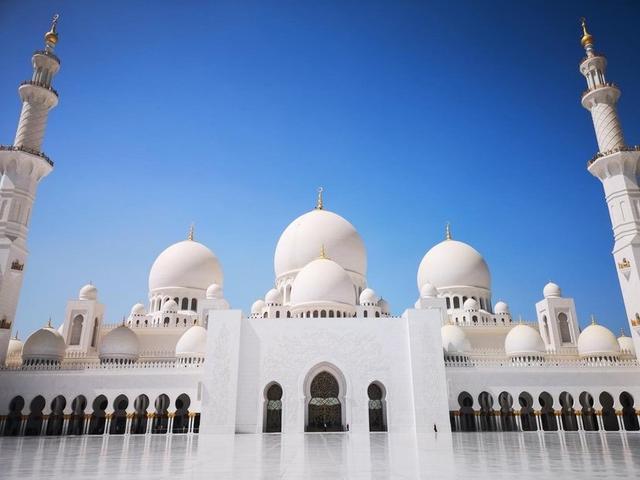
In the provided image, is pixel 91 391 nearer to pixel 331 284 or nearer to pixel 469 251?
pixel 331 284

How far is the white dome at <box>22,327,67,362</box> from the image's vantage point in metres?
19.1

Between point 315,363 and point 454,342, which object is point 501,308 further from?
point 315,363

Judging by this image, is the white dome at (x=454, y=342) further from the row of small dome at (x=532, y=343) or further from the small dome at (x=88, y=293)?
the small dome at (x=88, y=293)

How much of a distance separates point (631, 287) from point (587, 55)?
37.4 feet

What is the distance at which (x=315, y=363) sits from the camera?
1748 cm

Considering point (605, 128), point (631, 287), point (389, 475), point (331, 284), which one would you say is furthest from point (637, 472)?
point (605, 128)

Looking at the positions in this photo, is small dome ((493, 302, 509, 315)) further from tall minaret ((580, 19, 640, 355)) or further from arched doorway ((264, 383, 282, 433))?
arched doorway ((264, 383, 282, 433))

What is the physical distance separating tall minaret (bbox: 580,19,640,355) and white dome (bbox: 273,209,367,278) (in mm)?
11841

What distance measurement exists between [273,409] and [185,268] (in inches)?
482

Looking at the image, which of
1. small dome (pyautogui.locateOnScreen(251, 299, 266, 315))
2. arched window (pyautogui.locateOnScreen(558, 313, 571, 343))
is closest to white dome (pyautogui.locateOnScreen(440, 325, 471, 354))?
arched window (pyautogui.locateOnScreen(558, 313, 571, 343))

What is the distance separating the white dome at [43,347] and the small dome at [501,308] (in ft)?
72.1

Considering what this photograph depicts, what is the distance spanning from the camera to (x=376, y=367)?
1753 centimetres

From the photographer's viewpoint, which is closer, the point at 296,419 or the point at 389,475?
the point at 389,475

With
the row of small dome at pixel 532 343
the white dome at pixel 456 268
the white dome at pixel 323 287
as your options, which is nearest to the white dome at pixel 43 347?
the white dome at pixel 323 287
